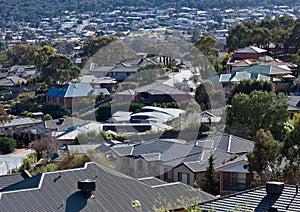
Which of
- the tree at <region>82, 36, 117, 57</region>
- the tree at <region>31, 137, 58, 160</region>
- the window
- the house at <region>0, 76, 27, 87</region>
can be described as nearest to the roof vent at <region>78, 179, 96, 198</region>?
the window

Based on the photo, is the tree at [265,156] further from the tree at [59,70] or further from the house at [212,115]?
the tree at [59,70]

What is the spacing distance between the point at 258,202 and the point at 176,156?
9942 mm

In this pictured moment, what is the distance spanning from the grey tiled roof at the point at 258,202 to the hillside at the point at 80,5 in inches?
5019

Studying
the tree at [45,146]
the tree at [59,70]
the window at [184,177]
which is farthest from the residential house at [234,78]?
the window at [184,177]

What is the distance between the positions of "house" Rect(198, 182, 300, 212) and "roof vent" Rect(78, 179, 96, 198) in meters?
3.53

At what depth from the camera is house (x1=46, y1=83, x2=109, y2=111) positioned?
1415 inches

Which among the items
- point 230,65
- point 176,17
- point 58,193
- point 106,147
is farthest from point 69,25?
point 58,193

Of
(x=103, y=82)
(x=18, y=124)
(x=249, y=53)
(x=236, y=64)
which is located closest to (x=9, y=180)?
(x=18, y=124)

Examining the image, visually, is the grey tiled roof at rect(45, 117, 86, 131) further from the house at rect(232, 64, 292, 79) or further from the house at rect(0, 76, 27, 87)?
the house at rect(0, 76, 27, 87)

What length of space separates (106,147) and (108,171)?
7.07 meters

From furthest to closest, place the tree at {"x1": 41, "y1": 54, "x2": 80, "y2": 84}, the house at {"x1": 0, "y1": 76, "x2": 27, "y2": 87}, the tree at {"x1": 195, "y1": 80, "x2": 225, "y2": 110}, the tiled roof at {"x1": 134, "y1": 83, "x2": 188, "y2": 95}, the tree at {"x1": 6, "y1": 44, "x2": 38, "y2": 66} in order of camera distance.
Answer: the tree at {"x1": 6, "y1": 44, "x2": 38, "y2": 66}, the house at {"x1": 0, "y1": 76, "x2": 27, "y2": 87}, the tree at {"x1": 41, "y1": 54, "x2": 80, "y2": 84}, the tiled roof at {"x1": 134, "y1": 83, "x2": 188, "y2": 95}, the tree at {"x1": 195, "y1": 80, "x2": 225, "y2": 110}

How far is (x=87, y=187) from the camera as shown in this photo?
1195 cm

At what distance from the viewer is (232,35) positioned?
4688cm

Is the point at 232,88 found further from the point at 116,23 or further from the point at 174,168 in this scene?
the point at 116,23
